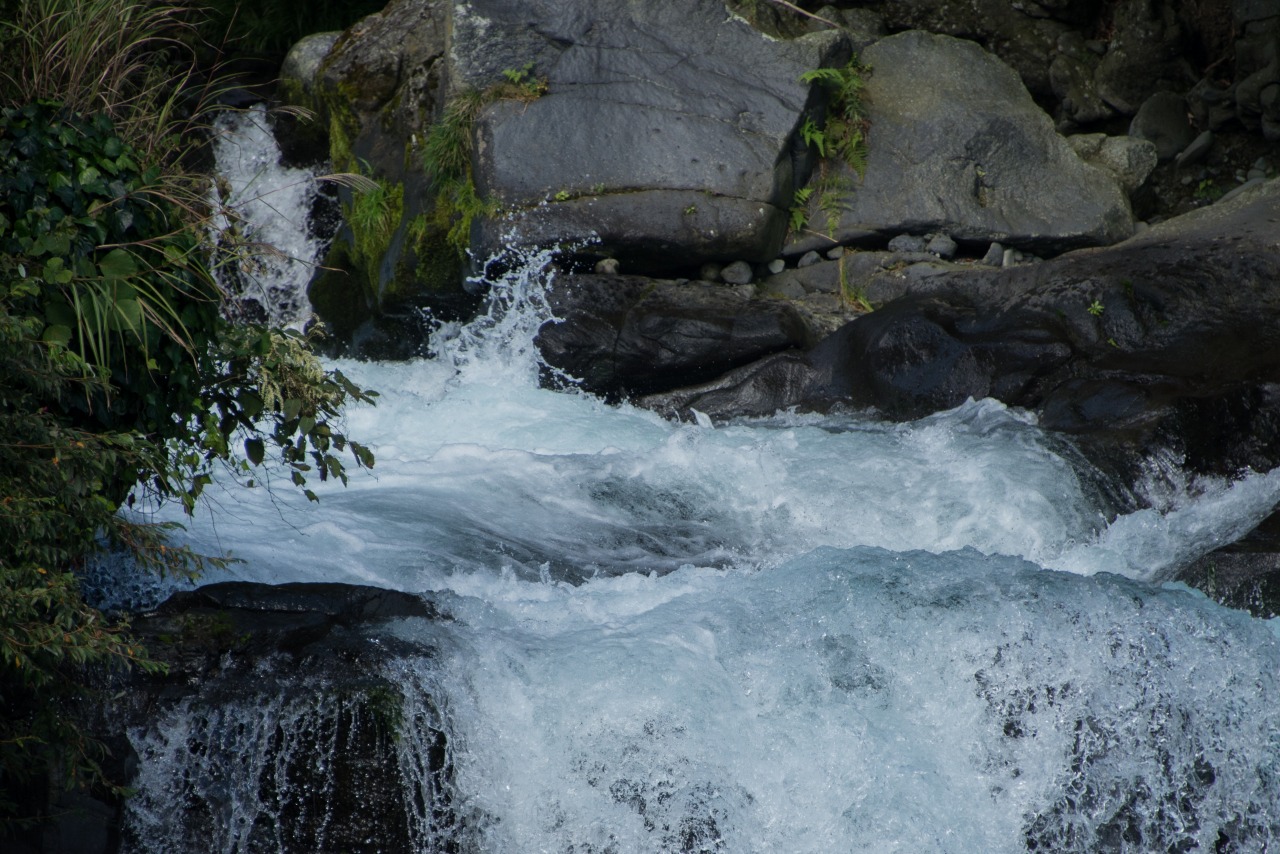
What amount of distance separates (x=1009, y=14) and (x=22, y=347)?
9497 mm

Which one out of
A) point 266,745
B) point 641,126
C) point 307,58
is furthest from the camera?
point 307,58

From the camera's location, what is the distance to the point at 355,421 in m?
7.89

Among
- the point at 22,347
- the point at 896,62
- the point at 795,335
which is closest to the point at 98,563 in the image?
the point at 22,347

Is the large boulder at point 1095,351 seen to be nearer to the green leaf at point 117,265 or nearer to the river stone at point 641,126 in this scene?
the river stone at point 641,126

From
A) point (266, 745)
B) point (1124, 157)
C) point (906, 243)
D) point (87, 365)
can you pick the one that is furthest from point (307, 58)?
point (266, 745)

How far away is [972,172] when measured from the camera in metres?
9.57

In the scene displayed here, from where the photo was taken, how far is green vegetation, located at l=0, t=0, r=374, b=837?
11.2 ft

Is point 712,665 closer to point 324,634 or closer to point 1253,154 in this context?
point 324,634

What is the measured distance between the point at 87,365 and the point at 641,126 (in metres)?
6.05

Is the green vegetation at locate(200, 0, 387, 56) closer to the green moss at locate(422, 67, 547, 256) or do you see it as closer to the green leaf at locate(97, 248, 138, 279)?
the green moss at locate(422, 67, 547, 256)

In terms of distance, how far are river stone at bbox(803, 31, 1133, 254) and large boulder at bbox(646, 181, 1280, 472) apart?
910 mm

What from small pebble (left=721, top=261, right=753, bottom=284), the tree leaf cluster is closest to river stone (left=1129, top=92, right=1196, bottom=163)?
small pebble (left=721, top=261, right=753, bottom=284)

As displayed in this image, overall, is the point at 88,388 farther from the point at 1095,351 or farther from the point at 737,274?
the point at 737,274

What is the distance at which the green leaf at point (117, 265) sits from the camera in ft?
12.5
